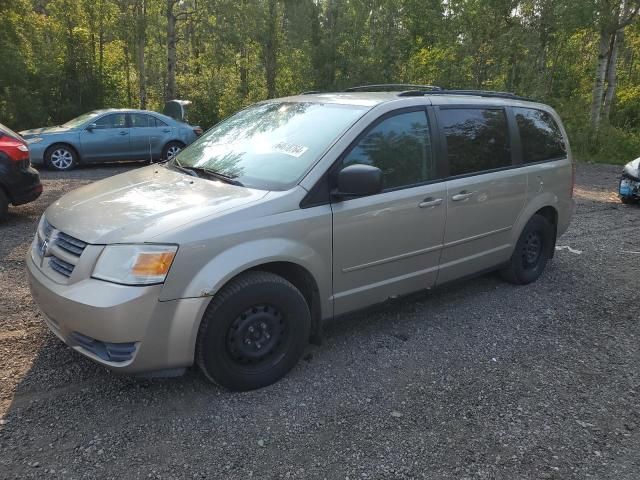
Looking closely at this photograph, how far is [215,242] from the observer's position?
3.08m

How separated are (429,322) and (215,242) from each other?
7.14 feet

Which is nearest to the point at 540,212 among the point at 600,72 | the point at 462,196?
the point at 462,196

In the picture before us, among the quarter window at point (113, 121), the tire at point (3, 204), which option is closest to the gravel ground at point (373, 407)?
the tire at point (3, 204)

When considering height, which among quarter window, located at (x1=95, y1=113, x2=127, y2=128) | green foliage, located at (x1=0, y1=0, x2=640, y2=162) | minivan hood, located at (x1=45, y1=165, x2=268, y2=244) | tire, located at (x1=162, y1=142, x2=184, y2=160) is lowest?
tire, located at (x1=162, y1=142, x2=184, y2=160)

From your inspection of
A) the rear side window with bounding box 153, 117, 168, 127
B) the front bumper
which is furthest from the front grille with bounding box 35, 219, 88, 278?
the rear side window with bounding box 153, 117, 168, 127

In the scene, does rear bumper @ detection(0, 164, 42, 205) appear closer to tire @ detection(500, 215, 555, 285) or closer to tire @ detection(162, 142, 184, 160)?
tire @ detection(500, 215, 555, 285)

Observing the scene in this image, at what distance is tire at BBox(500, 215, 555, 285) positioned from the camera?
206 inches

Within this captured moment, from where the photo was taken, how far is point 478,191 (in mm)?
4512

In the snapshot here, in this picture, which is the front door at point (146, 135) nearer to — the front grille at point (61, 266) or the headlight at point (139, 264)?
the front grille at point (61, 266)

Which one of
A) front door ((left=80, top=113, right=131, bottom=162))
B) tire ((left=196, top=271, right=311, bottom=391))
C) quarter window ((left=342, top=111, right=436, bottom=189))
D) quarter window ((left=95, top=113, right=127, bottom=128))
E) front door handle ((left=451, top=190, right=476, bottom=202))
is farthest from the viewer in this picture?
quarter window ((left=95, top=113, right=127, bottom=128))

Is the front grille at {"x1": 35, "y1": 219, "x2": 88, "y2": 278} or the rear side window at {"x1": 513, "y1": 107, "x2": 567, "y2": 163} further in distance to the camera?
the rear side window at {"x1": 513, "y1": 107, "x2": 567, "y2": 163}

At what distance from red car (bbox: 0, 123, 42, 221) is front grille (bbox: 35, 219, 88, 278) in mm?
4148

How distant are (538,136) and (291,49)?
695 inches

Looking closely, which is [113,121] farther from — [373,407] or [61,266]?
[373,407]
